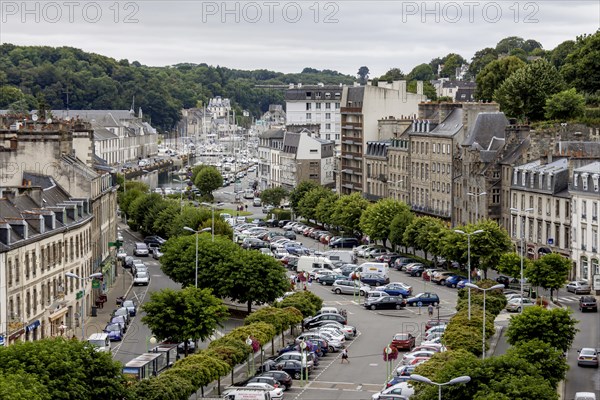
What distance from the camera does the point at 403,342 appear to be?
232ft

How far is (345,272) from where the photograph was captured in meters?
100

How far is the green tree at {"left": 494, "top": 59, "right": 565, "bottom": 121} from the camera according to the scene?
438 feet

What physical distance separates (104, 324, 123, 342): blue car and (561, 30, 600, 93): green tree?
73799mm

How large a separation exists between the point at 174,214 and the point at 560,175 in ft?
122

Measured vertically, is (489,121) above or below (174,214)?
above

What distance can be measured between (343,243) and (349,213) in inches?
149

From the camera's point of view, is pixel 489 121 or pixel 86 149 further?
pixel 489 121

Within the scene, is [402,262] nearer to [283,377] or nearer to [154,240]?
[154,240]

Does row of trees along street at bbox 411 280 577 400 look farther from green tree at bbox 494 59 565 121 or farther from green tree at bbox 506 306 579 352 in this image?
green tree at bbox 494 59 565 121

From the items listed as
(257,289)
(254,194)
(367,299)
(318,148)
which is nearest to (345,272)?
(367,299)

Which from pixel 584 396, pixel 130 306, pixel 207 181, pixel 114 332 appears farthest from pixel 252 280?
pixel 207 181

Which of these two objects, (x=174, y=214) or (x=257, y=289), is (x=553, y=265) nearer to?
(x=257, y=289)

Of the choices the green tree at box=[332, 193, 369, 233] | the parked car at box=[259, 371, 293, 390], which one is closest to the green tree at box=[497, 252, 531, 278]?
the parked car at box=[259, 371, 293, 390]

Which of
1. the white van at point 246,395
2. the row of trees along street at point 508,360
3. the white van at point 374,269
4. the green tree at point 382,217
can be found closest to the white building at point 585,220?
the white van at point 374,269
